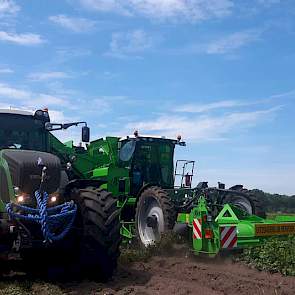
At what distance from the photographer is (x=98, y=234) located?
7.15 m

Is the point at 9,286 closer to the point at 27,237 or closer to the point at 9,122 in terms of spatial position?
the point at 27,237

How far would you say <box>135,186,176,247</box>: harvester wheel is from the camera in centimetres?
1071

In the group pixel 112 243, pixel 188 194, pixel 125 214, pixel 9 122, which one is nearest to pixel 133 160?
pixel 125 214

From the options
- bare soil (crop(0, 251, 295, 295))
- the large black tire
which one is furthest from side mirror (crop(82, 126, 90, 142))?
the large black tire

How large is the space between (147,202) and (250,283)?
4.84 meters

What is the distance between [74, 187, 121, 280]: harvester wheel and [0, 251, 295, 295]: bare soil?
242 mm

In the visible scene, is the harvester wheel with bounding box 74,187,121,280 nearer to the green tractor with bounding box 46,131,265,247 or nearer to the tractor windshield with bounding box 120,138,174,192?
the green tractor with bounding box 46,131,265,247

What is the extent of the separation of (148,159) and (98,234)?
663 centimetres

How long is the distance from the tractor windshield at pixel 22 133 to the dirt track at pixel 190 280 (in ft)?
8.68

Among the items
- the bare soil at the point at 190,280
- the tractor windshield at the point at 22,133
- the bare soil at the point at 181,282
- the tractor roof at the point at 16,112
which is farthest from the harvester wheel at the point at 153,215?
the tractor roof at the point at 16,112

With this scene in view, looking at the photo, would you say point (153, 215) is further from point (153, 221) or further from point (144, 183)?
point (144, 183)

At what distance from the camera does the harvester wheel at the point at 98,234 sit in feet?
23.5

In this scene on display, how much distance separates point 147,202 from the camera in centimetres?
1170

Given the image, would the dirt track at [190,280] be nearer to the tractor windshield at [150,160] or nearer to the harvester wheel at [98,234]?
the harvester wheel at [98,234]
